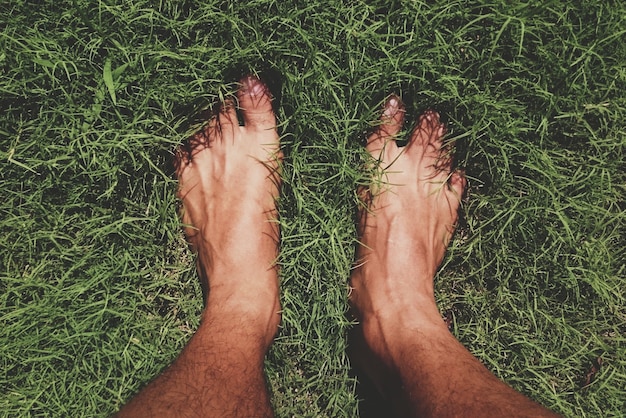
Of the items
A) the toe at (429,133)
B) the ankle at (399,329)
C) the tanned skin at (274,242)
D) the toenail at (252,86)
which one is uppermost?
the toenail at (252,86)

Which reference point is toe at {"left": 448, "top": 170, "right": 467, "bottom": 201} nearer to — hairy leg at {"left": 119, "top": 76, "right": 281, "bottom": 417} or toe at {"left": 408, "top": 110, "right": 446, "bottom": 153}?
toe at {"left": 408, "top": 110, "right": 446, "bottom": 153}

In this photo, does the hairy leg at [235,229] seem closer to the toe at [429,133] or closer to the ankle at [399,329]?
the ankle at [399,329]

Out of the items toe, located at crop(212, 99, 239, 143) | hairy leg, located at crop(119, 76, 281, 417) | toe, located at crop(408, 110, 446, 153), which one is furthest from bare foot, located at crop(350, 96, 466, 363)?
toe, located at crop(212, 99, 239, 143)

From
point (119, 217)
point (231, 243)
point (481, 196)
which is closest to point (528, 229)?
point (481, 196)

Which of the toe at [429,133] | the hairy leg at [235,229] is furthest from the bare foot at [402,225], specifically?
the hairy leg at [235,229]

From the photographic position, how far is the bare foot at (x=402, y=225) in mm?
1486

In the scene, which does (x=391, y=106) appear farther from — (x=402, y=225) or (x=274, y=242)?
(x=274, y=242)

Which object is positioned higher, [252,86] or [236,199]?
[252,86]

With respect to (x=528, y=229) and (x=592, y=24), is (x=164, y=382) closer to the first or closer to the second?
(x=528, y=229)

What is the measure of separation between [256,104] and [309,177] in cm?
27

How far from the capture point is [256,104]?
60.5 inches

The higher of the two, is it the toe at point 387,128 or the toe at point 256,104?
the toe at point 256,104

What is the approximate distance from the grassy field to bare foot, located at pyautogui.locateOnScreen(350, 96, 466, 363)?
0.18 ft

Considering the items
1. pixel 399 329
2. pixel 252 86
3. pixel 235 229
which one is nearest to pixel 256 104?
pixel 252 86
